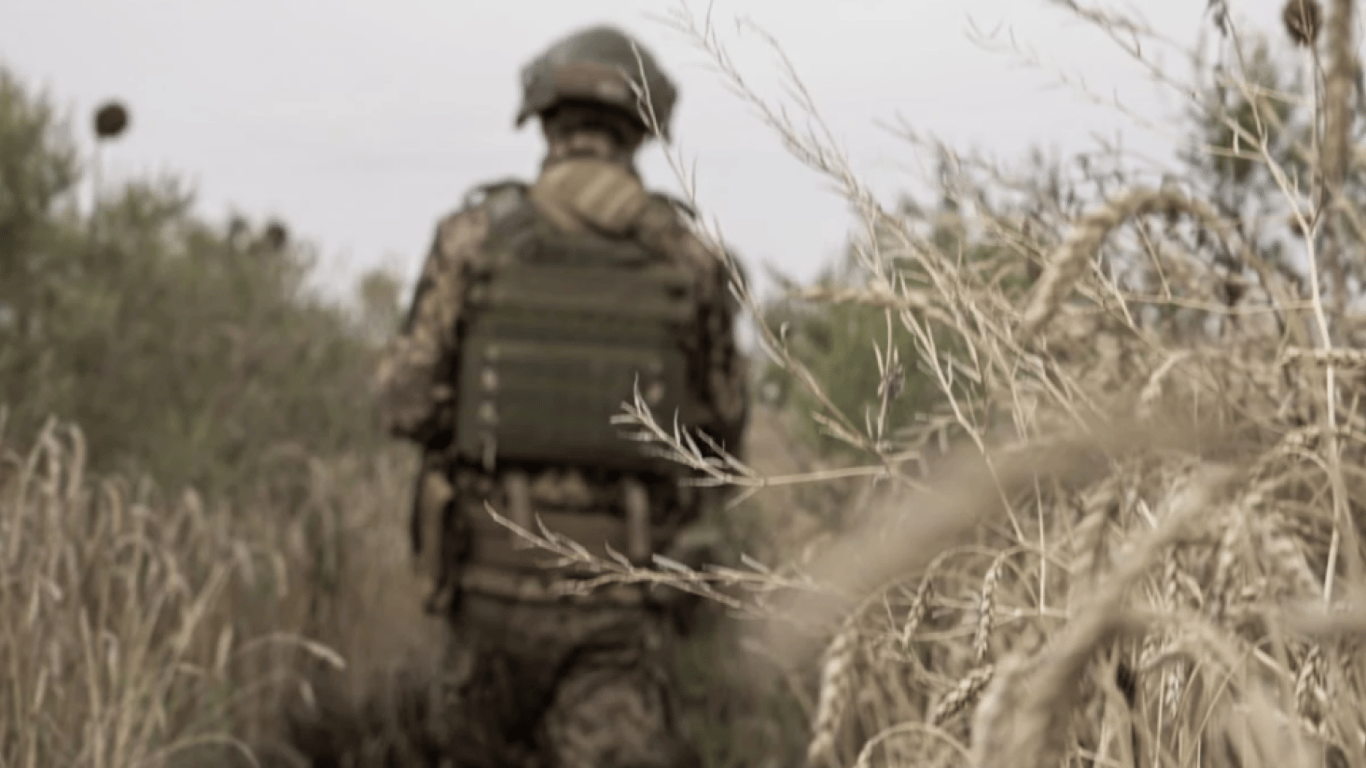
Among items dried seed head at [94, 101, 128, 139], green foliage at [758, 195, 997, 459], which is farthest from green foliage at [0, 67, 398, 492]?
green foliage at [758, 195, 997, 459]

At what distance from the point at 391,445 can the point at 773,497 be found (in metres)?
4.49

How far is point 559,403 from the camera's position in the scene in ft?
11.1

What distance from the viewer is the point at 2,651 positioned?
2484mm

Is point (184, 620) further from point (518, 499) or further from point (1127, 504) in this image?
point (1127, 504)

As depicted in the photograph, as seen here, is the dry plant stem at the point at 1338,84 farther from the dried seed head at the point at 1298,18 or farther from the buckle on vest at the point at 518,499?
the buckle on vest at the point at 518,499

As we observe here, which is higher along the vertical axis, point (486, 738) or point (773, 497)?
point (773, 497)

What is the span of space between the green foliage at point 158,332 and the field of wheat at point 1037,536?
1.61m

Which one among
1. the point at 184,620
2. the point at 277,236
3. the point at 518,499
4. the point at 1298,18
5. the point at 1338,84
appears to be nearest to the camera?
the point at 1338,84

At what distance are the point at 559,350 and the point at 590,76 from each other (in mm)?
726

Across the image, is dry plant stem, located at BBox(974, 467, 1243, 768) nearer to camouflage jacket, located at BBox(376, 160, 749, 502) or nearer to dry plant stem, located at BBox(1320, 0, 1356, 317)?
dry plant stem, located at BBox(1320, 0, 1356, 317)

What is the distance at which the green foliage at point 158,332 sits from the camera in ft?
17.8

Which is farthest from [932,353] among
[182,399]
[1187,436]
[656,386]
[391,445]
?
[391,445]

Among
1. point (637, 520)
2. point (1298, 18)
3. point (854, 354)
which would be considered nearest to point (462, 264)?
point (637, 520)

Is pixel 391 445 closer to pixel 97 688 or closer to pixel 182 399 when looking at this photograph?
pixel 182 399
